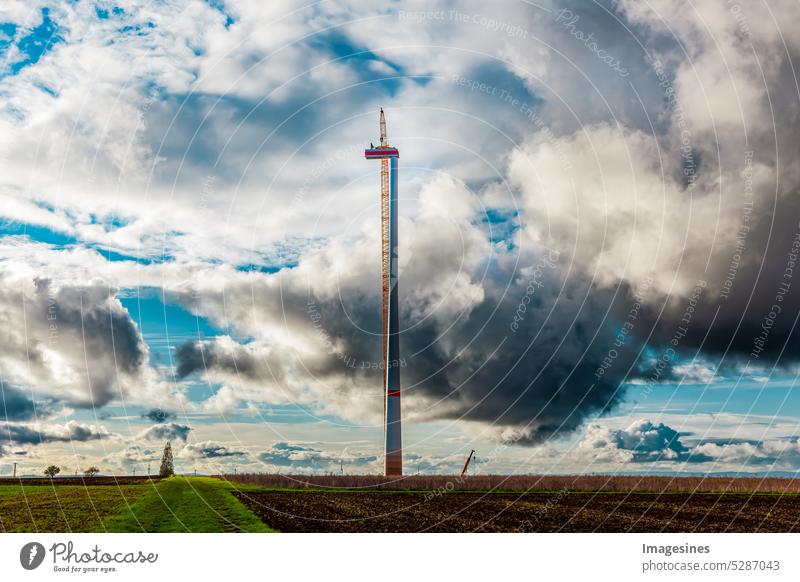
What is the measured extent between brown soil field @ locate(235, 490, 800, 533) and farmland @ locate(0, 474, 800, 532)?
0.10m

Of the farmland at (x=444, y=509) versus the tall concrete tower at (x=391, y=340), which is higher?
the tall concrete tower at (x=391, y=340)

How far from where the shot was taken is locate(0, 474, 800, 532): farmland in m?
53.3

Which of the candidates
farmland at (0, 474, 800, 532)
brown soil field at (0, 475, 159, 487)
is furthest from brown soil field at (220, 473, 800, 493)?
brown soil field at (0, 475, 159, 487)

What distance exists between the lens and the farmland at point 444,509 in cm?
5331

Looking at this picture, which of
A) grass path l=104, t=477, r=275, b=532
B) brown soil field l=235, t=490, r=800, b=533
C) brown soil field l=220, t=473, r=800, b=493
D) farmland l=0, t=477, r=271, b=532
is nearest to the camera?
grass path l=104, t=477, r=275, b=532
